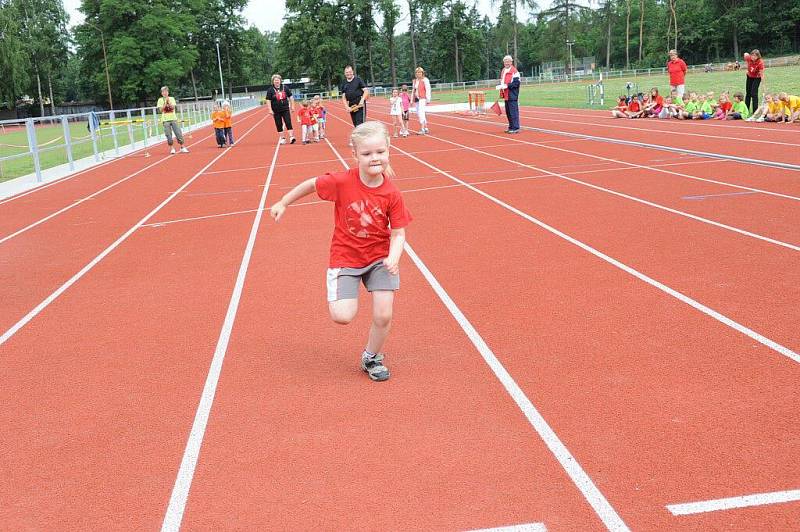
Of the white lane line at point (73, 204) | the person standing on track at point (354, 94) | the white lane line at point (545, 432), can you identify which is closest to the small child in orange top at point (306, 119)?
the person standing on track at point (354, 94)

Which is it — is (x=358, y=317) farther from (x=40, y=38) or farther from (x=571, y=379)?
(x=40, y=38)

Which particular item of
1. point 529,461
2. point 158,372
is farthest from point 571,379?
point 158,372

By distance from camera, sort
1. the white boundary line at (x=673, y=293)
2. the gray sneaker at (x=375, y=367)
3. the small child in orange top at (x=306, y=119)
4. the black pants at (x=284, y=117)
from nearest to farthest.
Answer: the gray sneaker at (x=375, y=367) < the white boundary line at (x=673, y=293) < the small child in orange top at (x=306, y=119) < the black pants at (x=284, y=117)

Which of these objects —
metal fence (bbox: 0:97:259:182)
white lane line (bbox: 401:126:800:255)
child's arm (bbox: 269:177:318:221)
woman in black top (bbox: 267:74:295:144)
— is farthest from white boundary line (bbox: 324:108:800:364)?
woman in black top (bbox: 267:74:295:144)

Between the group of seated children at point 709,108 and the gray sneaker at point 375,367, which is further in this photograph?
the group of seated children at point 709,108

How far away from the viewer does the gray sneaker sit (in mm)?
4566

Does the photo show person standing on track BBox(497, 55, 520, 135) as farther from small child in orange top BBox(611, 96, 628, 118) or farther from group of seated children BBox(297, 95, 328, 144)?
group of seated children BBox(297, 95, 328, 144)

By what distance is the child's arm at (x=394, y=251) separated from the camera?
4.21m

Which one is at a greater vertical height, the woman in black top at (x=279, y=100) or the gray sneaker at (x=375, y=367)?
the woman in black top at (x=279, y=100)

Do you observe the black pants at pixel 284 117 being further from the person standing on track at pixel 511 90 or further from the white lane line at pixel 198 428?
the white lane line at pixel 198 428

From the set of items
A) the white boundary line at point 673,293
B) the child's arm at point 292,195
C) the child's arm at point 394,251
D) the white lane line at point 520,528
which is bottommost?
the white lane line at point 520,528

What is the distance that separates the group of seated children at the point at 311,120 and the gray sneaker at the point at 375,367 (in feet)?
62.2

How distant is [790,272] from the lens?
6.25m

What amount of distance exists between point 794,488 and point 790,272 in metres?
3.60
